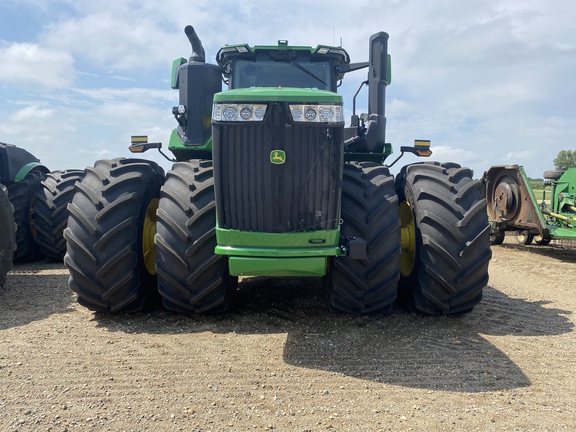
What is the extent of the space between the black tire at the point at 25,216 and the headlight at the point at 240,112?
19.9ft

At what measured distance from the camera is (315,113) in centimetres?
348

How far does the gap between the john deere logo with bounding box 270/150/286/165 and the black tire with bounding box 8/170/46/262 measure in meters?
6.24

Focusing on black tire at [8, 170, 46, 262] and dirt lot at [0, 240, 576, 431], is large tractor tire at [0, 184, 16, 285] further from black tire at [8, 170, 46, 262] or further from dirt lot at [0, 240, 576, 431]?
black tire at [8, 170, 46, 262]

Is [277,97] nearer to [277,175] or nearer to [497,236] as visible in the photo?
[277,175]

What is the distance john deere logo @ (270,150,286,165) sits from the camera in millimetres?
3508

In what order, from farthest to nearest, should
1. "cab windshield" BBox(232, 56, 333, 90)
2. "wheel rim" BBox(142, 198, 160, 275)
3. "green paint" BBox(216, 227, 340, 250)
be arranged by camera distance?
"cab windshield" BBox(232, 56, 333, 90)
"wheel rim" BBox(142, 198, 160, 275)
"green paint" BBox(216, 227, 340, 250)

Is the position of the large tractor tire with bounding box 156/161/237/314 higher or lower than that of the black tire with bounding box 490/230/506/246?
higher

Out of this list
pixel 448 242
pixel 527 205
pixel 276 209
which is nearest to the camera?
pixel 276 209

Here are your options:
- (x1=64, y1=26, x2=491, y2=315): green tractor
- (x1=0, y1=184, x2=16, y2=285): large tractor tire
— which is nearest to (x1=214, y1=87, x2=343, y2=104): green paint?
(x1=64, y1=26, x2=491, y2=315): green tractor

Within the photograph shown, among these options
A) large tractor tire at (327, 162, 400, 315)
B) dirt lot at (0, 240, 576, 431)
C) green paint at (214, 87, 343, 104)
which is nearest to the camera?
dirt lot at (0, 240, 576, 431)

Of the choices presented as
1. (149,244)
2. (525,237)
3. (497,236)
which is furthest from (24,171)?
(525,237)

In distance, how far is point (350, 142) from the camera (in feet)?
17.0

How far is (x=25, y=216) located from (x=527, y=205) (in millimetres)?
9634

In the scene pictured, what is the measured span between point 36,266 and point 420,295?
648cm
